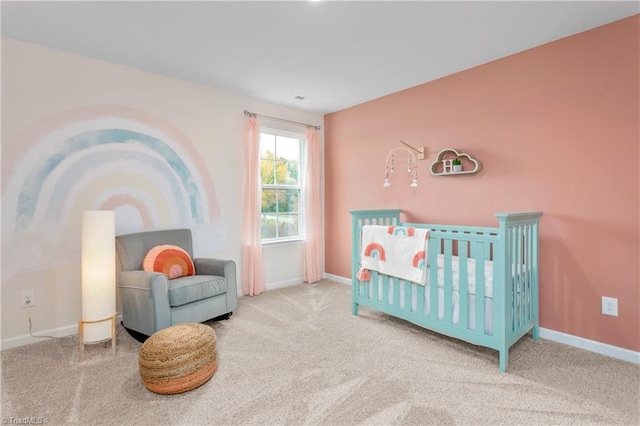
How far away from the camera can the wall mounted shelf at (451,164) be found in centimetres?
275

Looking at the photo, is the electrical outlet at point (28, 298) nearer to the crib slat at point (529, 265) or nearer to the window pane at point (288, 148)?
the window pane at point (288, 148)

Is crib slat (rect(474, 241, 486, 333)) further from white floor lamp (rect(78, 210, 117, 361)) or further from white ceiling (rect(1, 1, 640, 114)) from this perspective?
white floor lamp (rect(78, 210, 117, 361))

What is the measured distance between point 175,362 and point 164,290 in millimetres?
709

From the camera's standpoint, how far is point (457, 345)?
228 cm

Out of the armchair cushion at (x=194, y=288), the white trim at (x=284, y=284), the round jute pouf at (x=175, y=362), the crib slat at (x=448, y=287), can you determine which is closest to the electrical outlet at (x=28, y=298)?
the armchair cushion at (x=194, y=288)

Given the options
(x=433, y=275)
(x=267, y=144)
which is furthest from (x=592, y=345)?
(x=267, y=144)

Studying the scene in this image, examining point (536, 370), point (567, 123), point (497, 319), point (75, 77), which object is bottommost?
point (536, 370)

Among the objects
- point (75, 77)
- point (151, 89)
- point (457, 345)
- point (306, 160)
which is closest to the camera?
point (457, 345)

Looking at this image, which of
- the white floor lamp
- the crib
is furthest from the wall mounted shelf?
the white floor lamp

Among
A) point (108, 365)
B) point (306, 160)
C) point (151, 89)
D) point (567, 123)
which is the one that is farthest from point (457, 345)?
point (151, 89)

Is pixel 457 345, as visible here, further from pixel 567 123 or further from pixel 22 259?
pixel 22 259

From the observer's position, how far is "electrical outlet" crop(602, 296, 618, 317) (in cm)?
213

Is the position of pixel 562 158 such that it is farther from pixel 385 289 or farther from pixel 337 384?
pixel 337 384

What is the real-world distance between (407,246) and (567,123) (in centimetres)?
146
